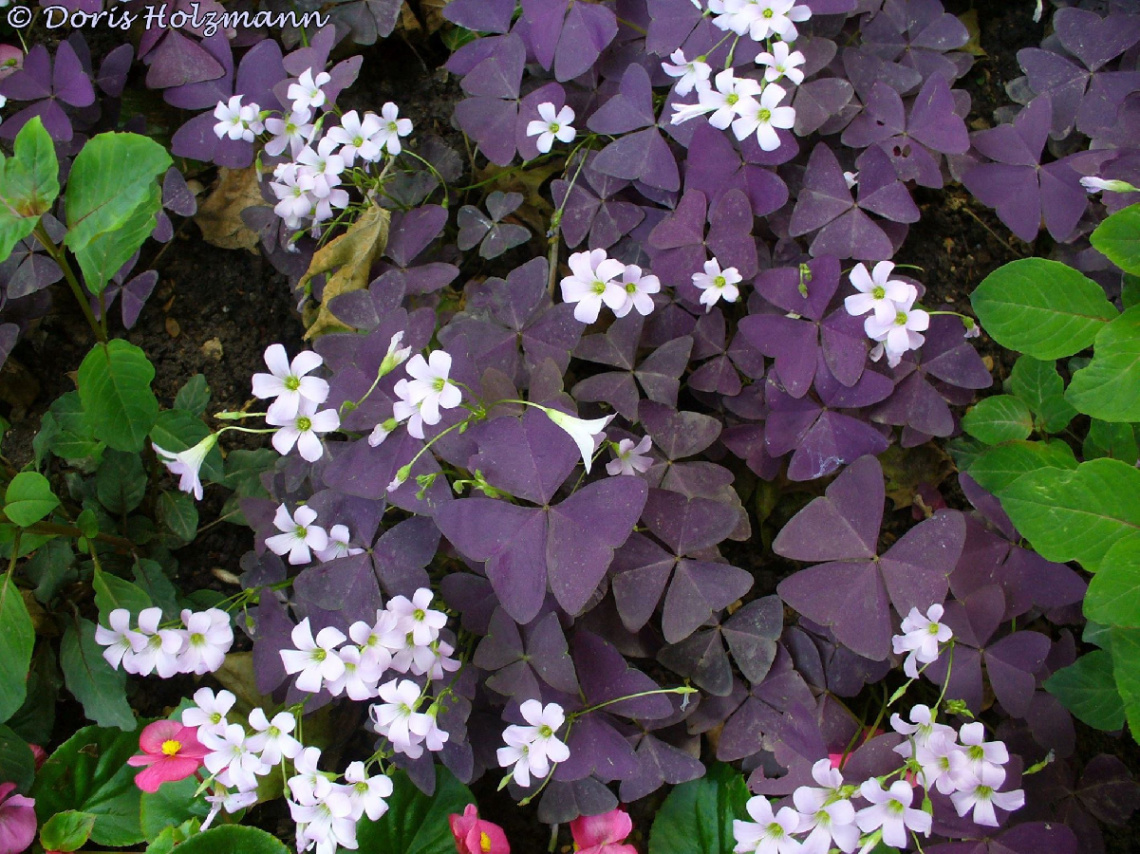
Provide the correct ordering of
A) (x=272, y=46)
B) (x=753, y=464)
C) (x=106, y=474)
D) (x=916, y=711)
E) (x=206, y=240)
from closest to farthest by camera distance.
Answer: (x=916, y=711) < (x=753, y=464) < (x=106, y=474) < (x=272, y=46) < (x=206, y=240)

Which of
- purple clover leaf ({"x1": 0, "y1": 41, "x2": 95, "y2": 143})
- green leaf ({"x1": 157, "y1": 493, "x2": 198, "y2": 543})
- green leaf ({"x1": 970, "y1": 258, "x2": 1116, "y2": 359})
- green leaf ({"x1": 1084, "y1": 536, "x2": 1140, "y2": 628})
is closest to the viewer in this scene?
green leaf ({"x1": 1084, "y1": 536, "x2": 1140, "y2": 628})

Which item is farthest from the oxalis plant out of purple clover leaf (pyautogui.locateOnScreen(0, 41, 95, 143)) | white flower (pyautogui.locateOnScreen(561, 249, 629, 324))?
purple clover leaf (pyautogui.locateOnScreen(0, 41, 95, 143))

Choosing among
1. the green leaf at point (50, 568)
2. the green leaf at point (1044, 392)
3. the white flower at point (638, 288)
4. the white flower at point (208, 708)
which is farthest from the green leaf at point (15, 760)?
the green leaf at point (1044, 392)

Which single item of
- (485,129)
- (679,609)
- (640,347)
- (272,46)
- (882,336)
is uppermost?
(272,46)

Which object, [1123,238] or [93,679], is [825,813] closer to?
[1123,238]

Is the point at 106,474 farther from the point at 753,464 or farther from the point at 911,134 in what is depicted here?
the point at 911,134

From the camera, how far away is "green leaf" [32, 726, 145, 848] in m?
1.60

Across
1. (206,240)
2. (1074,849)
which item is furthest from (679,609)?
(206,240)

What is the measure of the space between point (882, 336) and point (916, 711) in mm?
617

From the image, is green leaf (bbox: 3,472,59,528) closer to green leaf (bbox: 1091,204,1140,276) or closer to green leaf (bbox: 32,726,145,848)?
green leaf (bbox: 32,726,145,848)

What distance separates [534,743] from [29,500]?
35.4 inches

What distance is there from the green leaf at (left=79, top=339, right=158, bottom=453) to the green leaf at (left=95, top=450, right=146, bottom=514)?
0.91 ft

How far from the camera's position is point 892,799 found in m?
1.26

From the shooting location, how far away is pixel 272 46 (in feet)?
6.27
